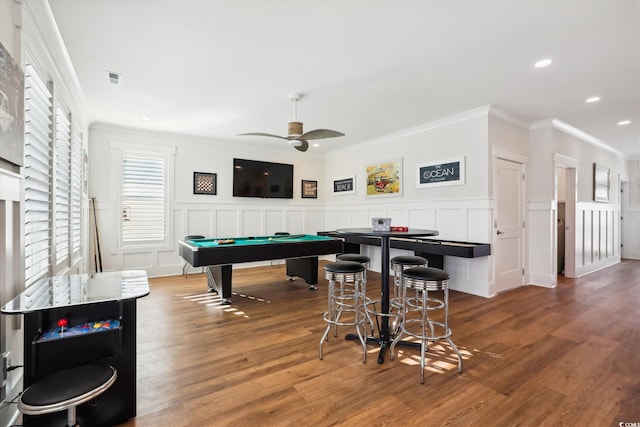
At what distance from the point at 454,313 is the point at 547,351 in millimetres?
1017

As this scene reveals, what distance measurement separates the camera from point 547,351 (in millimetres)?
2531

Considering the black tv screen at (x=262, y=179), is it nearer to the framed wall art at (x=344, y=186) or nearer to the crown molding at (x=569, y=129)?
the framed wall art at (x=344, y=186)

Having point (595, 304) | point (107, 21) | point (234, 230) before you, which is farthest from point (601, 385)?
point (234, 230)

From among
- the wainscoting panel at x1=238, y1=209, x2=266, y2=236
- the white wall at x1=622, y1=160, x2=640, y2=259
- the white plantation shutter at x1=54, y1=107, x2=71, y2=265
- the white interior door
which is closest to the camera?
the white plantation shutter at x1=54, y1=107, x2=71, y2=265

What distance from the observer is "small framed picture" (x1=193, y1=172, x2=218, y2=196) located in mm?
5910

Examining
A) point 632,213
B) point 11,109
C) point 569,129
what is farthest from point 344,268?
point 632,213

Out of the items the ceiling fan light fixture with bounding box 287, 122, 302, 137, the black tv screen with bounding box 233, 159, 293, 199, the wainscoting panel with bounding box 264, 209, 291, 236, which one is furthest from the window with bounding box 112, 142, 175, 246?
the ceiling fan light fixture with bounding box 287, 122, 302, 137

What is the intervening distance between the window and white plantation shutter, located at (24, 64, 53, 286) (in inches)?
122

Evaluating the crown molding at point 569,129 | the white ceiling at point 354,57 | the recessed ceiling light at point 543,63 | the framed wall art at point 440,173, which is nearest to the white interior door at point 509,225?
the framed wall art at point 440,173

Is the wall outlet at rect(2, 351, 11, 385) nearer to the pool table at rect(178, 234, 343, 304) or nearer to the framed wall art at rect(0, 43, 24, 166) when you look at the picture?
the framed wall art at rect(0, 43, 24, 166)

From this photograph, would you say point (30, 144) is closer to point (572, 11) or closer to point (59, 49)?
point (59, 49)

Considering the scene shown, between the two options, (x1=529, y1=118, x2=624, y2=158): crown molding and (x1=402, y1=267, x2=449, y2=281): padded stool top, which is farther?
(x1=529, y1=118, x2=624, y2=158): crown molding

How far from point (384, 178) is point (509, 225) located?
7.34 feet

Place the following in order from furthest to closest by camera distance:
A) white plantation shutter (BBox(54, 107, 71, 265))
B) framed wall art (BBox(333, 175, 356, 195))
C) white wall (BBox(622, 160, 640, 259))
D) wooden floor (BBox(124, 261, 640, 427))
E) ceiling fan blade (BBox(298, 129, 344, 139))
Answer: white wall (BBox(622, 160, 640, 259)), framed wall art (BBox(333, 175, 356, 195)), ceiling fan blade (BBox(298, 129, 344, 139)), white plantation shutter (BBox(54, 107, 71, 265)), wooden floor (BBox(124, 261, 640, 427))
